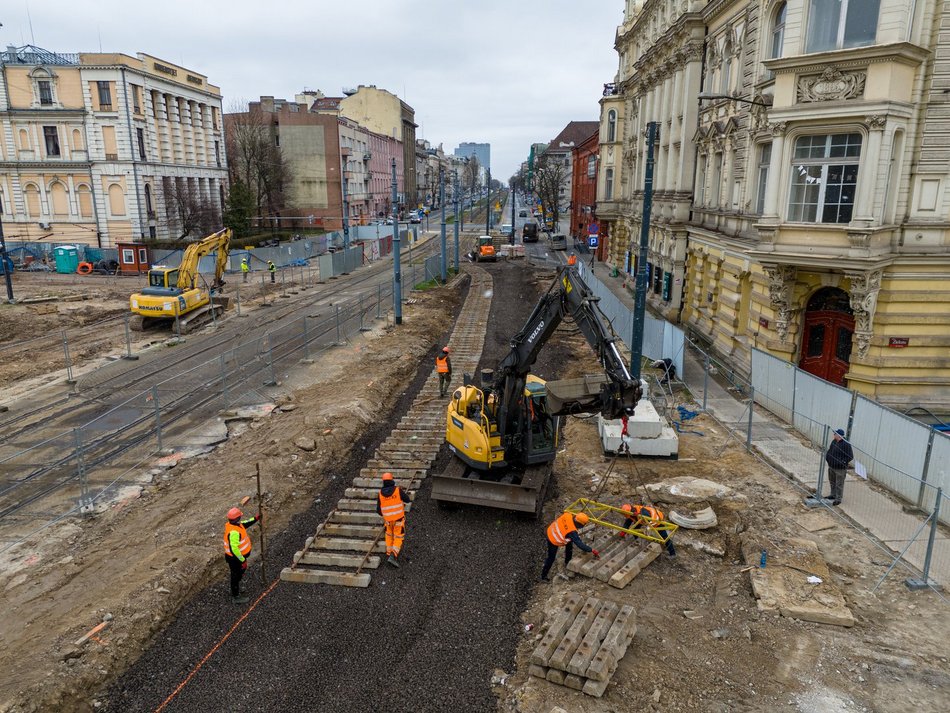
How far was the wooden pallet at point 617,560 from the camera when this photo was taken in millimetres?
10844

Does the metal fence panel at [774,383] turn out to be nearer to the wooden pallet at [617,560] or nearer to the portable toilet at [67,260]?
the wooden pallet at [617,560]

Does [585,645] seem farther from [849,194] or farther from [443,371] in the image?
[849,194]

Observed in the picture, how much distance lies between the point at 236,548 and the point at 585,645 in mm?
5422

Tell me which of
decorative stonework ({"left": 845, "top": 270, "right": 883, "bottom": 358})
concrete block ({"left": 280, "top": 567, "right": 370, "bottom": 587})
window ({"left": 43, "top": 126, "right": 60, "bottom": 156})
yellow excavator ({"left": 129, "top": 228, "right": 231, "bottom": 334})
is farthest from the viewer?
window ({"left": 43, "top": 126, "right": 60, "bottom": 156})

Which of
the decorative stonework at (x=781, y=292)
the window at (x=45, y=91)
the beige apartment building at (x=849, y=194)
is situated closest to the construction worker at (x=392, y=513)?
the beige apartment building at (x=849, y=194)

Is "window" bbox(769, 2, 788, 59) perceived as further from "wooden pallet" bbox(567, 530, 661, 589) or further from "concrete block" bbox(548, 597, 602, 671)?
"concrete block" bbox(548, 597, 602, 671)

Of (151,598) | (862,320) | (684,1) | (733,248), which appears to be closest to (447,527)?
(151,598)

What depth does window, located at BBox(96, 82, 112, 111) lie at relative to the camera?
49.5 metres

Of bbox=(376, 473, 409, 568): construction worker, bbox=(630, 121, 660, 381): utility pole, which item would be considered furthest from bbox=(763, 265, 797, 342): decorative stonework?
bbox=(376, 473, 409, 568): construction worker

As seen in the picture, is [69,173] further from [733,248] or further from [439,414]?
[733,248]

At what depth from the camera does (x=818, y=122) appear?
56.4ft

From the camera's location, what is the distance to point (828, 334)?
764 inches

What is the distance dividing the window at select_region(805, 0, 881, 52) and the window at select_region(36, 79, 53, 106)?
5285cm

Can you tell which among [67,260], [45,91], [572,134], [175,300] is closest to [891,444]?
[175,300]
